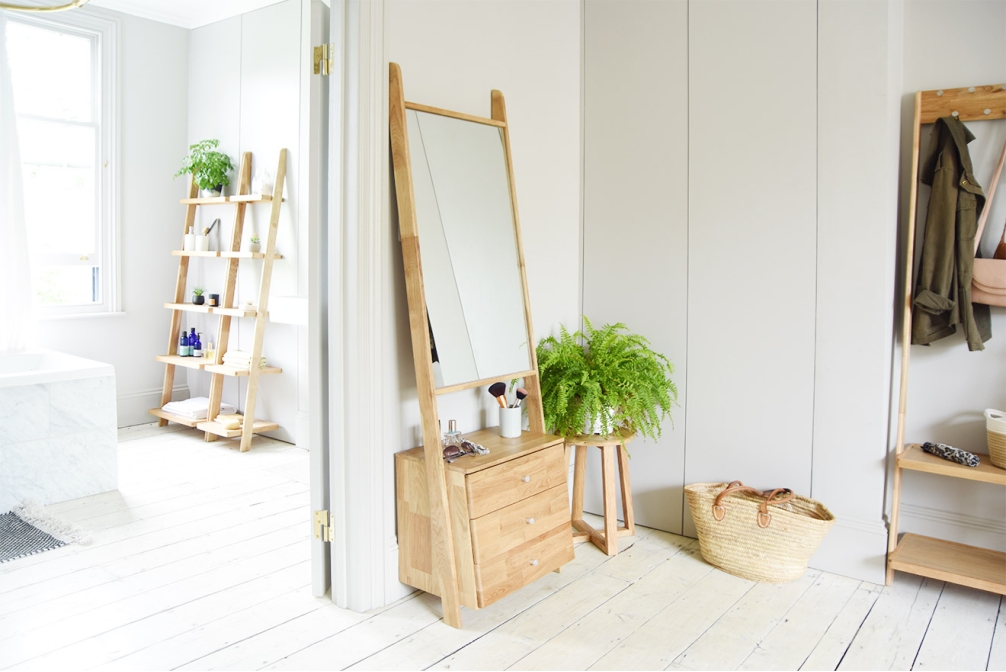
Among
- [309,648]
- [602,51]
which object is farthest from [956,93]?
[309,648]

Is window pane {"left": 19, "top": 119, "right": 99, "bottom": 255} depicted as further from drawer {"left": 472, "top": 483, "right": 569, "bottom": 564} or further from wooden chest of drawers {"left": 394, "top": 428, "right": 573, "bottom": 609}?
drawer {"left": 472, "top": 483, "right": 569, "bottom": 564}

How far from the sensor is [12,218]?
4.52m

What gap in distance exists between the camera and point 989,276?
8.54ft

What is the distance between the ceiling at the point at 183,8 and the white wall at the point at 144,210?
0.06 metres

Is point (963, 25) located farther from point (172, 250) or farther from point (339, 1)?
point (172, 250)

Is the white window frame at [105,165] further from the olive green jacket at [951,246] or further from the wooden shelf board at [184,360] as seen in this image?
the olive green jacket at [951,246]

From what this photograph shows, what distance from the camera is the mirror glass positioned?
2602mm

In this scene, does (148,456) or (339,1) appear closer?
(339,1)

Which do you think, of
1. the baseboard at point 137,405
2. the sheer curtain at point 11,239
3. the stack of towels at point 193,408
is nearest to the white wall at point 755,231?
the stack of towels at point 193,408

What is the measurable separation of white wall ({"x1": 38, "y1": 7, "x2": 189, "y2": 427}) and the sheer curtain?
1.82 feet

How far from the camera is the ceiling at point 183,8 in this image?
5.02m

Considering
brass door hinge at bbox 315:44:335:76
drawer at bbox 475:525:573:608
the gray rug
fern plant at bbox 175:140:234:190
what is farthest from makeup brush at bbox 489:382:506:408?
fern plant at bbox 175:140:234:190

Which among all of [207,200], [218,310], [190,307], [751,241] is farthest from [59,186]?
[751,241]

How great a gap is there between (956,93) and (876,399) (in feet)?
3.72
